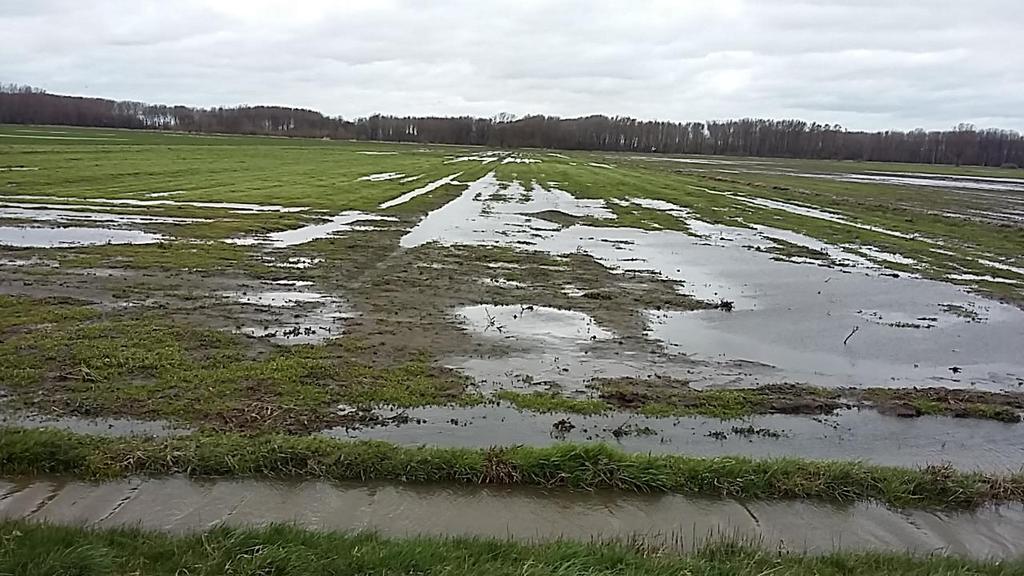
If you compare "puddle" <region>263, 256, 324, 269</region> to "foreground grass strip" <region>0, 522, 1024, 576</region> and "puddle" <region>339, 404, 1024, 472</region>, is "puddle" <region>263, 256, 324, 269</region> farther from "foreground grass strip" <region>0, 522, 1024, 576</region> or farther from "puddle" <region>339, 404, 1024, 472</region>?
"foreground grass strip" <region>0, 522, 1024, 576</region>

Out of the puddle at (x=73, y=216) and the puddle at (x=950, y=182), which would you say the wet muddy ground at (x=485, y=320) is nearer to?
the puddle at (x=73, y=216)

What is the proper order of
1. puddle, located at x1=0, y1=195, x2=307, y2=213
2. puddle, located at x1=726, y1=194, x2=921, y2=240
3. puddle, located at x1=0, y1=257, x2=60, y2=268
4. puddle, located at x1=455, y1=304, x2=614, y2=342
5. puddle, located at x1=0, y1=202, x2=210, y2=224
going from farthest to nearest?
puddle, located at x1=726, y1=194, x2=921, y2=240
puddle, located at x1=0, y1=195, x2=307, y2=213
puddle, located at x1=0, y1=202, x2=210, y2=224
puddle, located at x1=0, y1=257, x2=60, y2=268
puddle, located at x1=455, y1=304, x2=614, y2=342

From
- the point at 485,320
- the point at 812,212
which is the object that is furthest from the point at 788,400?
the point at 812,212

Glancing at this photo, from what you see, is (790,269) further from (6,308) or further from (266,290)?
(6,308)

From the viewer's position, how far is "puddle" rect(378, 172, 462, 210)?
38156 mm

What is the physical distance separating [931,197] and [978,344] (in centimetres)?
5014

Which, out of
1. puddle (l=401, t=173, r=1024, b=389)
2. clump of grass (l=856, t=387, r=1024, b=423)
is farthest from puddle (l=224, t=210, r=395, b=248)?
clump of grass (l=856, t=387, r=1024, b=423)

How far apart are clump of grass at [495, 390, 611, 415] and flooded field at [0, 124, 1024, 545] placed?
0.06 m

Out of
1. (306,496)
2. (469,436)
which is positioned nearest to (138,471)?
(306,496)

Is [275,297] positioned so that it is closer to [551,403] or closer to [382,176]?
[551,403]

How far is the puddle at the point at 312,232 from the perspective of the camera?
2342cm

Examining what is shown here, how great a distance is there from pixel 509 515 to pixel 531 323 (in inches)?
296

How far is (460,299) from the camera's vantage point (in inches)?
644

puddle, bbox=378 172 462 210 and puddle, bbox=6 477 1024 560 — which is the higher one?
puddle, bbox=378 172 462 210
